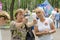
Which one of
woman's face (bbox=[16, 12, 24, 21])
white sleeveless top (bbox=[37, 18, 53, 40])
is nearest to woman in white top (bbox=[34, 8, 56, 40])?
white sleeveless top (bbox=[37, 18, 53, 40])

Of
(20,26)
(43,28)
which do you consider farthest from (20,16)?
(43,28)

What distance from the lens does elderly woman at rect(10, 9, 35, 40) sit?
4.35 meters

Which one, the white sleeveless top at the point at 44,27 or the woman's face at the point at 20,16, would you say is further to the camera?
the white sleeveless top at the point at 44,27

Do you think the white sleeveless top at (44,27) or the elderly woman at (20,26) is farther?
the white sleeveless top at (44,27)

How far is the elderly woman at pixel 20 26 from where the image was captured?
4.35m

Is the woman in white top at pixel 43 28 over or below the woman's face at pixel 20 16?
below

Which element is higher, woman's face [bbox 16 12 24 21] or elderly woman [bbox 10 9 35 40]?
woman's face [bbox 16 12 24 21]

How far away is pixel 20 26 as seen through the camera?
4375 mm

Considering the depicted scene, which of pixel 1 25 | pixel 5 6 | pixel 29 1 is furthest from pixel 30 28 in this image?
pixel 29 1

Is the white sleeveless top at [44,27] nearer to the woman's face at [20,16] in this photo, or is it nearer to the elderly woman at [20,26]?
the elderly woman at [20,26]

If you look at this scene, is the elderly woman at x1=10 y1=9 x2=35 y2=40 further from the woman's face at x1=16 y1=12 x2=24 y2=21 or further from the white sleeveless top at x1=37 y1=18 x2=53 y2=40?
the white sleeveless top at x1=37 y1=18 x2=53 y2=40

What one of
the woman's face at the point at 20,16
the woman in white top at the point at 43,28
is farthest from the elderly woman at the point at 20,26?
the woman in white top at the point at 43,28

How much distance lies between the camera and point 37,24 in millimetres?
4539

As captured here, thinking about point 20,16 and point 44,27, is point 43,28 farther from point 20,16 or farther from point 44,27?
point 20,16
